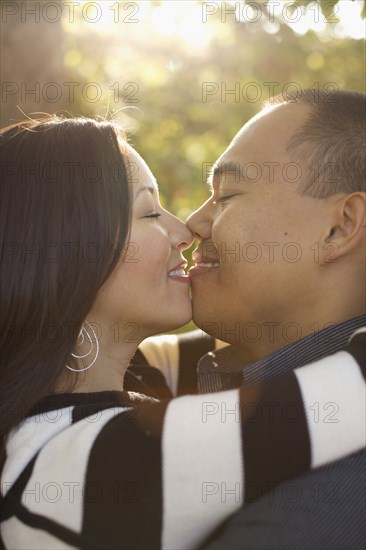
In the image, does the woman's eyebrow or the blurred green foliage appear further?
the blurred green foliage

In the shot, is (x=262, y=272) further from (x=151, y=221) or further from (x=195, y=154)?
(x=195, y=154)

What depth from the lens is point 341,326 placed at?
2467 millimetres

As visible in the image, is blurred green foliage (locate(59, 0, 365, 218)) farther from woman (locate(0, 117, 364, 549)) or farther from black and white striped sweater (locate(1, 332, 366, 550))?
black and white striped sweater (locate(1, 332, 366, 550))

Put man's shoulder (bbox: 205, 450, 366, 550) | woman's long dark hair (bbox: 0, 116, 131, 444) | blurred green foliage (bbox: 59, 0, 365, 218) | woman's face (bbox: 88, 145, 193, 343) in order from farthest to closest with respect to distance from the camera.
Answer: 1. blurred green foliage (bbox: 59, 0, 365, 218)
2. woman's face (bbox: 88, 145, 193, 343)
3. woman's long dark hair (bbox: 0, 116, 131, 444)
4. man's shoulder (bbox: 205, 450, 366, 550)

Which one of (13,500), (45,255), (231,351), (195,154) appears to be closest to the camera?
(13,500)

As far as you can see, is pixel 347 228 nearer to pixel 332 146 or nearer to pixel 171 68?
pixel 332 146

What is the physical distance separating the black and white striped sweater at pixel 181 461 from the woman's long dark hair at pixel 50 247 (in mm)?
334

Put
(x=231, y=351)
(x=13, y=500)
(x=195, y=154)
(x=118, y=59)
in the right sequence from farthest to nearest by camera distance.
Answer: (x=195, y=154)
(x=118, y=59)
(x=231, y=351)
(x=13, y=500)

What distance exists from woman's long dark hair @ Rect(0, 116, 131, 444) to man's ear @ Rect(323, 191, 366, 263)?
0.68 metres

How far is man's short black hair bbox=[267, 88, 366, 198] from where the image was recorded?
2729mm

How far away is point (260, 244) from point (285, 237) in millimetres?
89

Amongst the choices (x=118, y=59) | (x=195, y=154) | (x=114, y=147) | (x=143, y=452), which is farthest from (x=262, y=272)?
(x=195, y=154)

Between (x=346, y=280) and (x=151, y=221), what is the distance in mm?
678


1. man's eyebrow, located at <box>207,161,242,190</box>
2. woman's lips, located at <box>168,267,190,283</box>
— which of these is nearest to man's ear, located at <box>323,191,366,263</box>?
man's eyebrow, located at <box>207,161,242,190</box>
